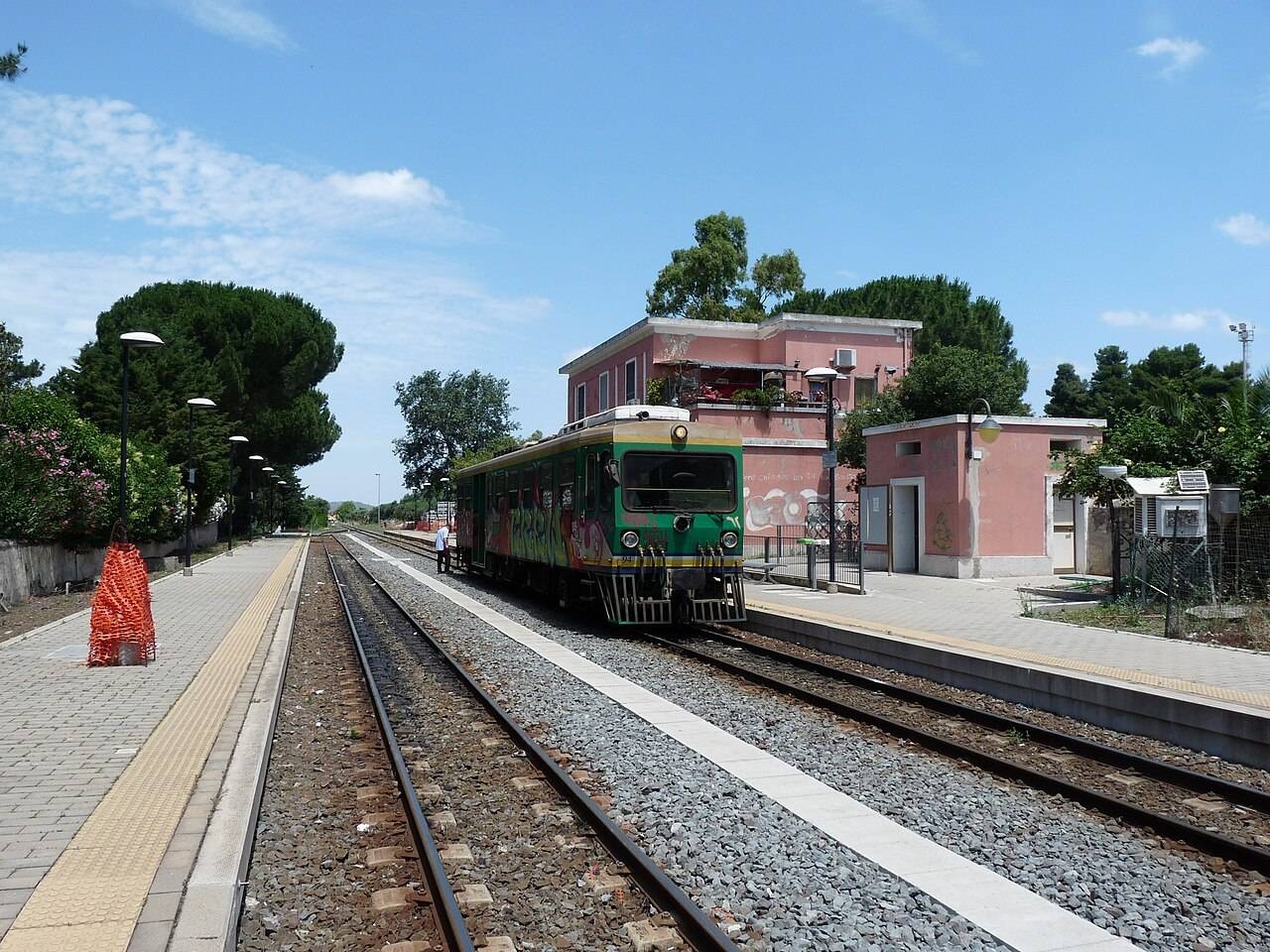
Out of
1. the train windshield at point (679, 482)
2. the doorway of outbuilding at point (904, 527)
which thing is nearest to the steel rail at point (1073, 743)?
the train windshield at point (679, 482)

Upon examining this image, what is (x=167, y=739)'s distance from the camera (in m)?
7.29

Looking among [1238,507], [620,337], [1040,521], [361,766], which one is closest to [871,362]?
[620,337]

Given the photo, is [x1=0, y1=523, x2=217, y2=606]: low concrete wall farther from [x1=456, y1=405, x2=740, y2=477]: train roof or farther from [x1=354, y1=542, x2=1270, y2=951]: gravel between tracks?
[x1=354, y1=542, x2=1270, y2=951]: gravel between tracks

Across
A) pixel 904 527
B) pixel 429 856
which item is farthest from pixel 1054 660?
pixel 904 527

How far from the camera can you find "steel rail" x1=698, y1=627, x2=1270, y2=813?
662 centimetres

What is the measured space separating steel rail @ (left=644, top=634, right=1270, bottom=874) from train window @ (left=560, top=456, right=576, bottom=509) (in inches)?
215

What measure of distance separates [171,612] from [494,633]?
579cm

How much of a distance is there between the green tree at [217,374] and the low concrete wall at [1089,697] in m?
31.3

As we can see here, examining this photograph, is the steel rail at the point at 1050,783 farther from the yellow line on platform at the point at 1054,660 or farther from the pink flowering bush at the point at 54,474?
the pink flowering bush at the point at 54,474

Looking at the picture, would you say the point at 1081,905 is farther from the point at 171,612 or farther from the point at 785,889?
the point at 171,612

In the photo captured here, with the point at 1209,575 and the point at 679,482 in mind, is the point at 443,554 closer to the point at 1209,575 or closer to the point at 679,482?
the point at 679,482

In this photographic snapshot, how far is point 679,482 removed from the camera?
14258mm

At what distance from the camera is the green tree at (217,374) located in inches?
1644

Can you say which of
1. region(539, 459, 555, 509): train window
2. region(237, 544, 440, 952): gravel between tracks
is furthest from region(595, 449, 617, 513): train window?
region(237, 544, 440, 952): gravel between tracks
